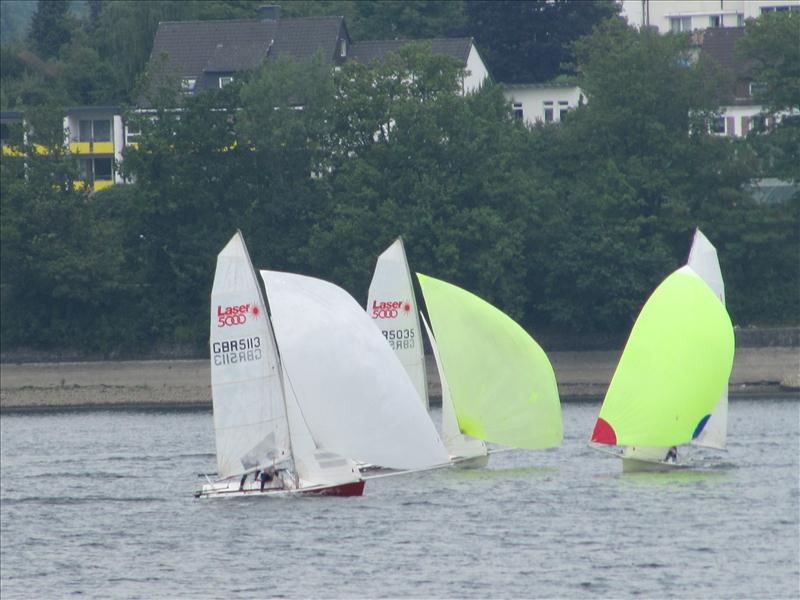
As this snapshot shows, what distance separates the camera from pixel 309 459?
31.6 meters

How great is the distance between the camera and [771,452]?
123 feet

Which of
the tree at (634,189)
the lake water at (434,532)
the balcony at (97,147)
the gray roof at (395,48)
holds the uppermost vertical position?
the gray roof at (395,48)

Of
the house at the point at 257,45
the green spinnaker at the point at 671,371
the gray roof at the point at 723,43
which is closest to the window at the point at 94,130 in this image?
the house at the point at 257,45

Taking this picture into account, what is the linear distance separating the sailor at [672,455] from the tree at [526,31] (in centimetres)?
4666

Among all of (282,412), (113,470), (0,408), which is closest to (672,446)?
(282,412)

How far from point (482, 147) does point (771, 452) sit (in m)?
21.4

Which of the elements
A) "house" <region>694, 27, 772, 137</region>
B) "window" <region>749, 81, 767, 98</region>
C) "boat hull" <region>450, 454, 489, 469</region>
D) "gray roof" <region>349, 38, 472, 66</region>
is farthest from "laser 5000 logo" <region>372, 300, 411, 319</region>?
"house" <region>694, 27, 772, 137</region>

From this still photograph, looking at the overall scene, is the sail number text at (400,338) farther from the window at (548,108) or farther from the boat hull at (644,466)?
the window at (548,108)

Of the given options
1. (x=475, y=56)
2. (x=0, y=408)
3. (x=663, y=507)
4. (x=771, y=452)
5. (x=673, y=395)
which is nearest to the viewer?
(x=663, y=507)

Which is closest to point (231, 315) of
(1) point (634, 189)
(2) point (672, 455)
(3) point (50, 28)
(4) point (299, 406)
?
(4) point (299, 406)

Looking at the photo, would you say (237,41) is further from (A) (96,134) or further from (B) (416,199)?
(B) (416,199)

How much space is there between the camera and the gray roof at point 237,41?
74562mm

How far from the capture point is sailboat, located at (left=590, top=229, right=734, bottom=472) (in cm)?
3350

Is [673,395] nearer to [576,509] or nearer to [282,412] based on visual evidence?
[576,509]
